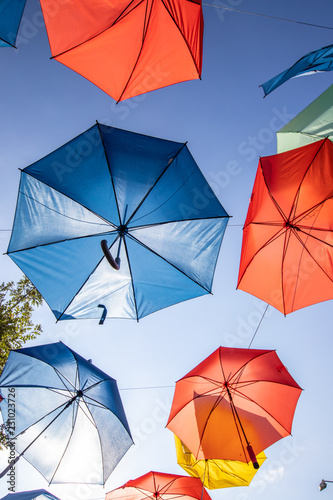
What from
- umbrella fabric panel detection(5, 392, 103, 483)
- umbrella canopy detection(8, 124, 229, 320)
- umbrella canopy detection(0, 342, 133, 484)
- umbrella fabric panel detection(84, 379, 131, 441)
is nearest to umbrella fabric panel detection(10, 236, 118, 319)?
umbrella canopy detection(8, 124, 229, 320)

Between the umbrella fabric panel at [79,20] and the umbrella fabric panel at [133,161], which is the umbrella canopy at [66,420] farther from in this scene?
the umbrella fabric panel at [79,20]

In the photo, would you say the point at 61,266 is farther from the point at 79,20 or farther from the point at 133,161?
the point at 79,20

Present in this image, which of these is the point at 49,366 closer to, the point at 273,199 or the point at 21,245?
the point at 21,245

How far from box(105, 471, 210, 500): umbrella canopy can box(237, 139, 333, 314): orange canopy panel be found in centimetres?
500

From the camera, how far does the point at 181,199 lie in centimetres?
478

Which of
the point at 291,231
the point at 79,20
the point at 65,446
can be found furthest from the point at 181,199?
the point at 65,446

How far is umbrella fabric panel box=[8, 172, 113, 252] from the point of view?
14.9 feet

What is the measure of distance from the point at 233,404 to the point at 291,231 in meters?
3.79

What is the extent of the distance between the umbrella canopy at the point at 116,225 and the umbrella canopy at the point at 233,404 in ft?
6.19

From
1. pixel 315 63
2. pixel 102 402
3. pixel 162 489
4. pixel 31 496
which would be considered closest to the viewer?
pixel 315 63

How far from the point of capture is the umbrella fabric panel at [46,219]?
4527 millimetres

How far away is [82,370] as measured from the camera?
5520mm

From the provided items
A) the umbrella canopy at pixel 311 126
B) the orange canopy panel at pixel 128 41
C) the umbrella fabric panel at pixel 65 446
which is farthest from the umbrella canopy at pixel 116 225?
the umbrella fabric panel at pixel 65 446

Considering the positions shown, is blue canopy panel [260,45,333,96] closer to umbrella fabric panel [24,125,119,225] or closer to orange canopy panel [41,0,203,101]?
orange canopy panel [41,0,203,101]
